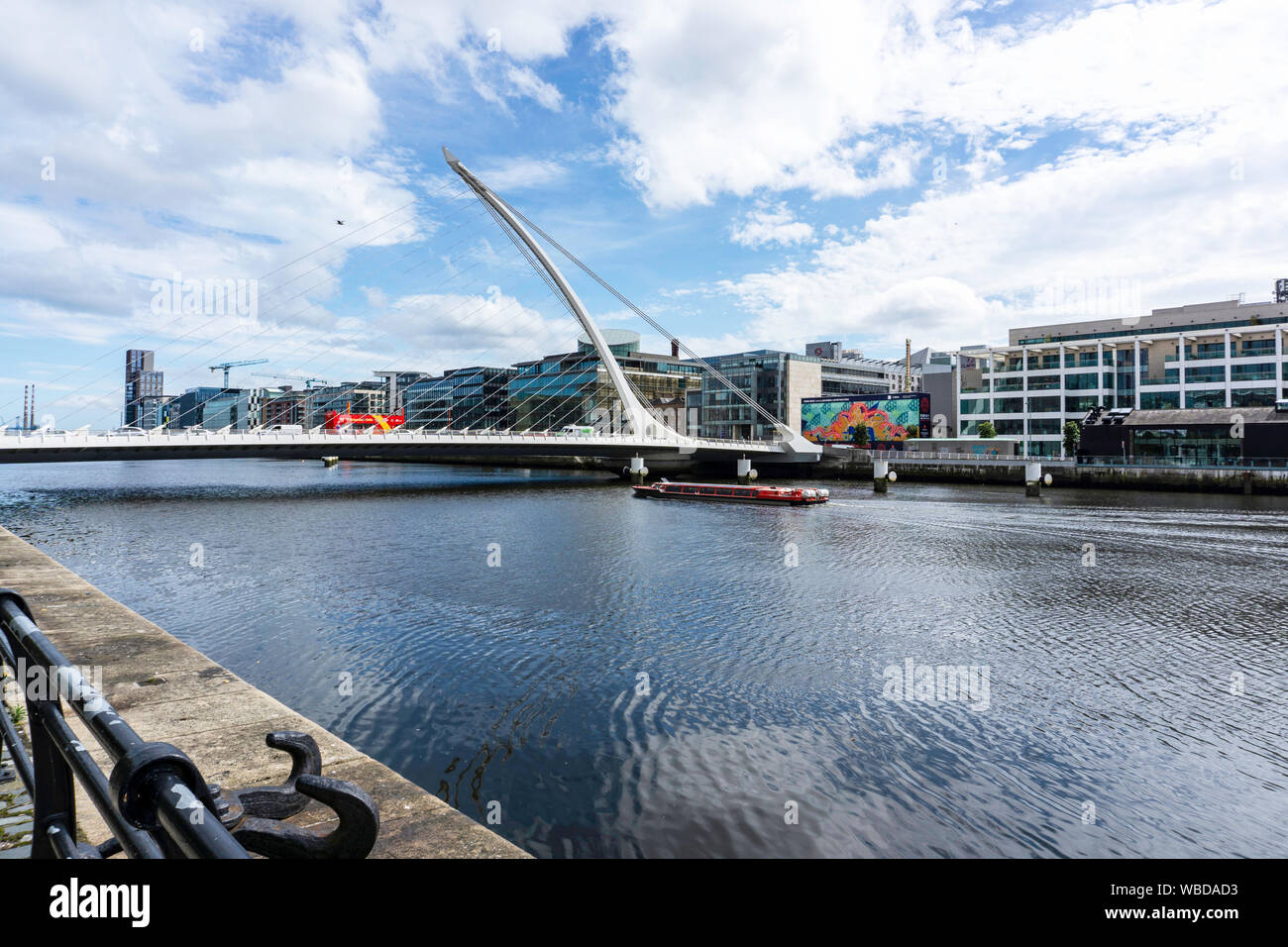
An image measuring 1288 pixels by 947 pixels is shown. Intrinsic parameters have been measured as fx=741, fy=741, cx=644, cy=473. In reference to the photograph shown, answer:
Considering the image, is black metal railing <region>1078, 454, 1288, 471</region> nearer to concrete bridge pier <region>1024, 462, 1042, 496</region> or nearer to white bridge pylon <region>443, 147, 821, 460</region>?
concrete bridge pier <region>1024, 462, 1042, 496</region>

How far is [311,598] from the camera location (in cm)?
2294

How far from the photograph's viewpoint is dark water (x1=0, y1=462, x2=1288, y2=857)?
10.5 metres

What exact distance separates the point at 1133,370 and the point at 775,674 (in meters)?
95.4

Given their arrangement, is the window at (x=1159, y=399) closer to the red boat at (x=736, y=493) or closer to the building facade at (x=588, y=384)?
the red boat at (x=736, y=493)

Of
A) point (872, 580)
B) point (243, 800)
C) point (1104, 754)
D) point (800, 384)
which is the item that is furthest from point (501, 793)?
point (800, 384)

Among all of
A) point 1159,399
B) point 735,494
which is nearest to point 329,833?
point 735,494

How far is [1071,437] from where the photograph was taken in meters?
85.7

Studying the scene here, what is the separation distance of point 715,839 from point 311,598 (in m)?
17.4

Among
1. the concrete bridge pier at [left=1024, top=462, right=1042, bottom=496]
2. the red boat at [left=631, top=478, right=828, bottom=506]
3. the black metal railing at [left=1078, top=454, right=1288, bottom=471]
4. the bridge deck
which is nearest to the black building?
the black metal railing at [left=1078, top=454, right=1288, bottom=471]

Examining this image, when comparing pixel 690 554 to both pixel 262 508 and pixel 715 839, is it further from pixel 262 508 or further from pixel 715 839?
pixel 262 508

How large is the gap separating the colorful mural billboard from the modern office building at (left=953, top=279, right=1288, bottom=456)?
601cm

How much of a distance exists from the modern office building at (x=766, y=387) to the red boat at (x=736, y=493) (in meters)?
65.1

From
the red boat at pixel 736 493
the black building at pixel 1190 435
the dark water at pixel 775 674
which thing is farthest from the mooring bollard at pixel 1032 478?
the dark water at pixel 775 674
